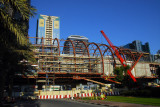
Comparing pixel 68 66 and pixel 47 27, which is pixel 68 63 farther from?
pixel 47 27

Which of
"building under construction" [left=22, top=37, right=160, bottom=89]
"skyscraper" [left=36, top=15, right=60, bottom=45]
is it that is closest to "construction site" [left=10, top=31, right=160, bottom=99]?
"building under construction" [left=22, top=37, right=160, bottom=89]

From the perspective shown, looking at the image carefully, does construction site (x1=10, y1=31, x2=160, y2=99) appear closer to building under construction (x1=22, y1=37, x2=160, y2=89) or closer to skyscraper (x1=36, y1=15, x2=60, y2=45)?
building under construction (x1=22, y1=37, x2=160, y2=89)

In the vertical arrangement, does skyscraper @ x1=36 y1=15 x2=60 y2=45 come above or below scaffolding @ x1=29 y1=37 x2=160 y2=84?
above

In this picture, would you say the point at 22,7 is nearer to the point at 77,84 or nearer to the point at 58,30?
the point at 77,84

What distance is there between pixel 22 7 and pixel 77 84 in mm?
48976

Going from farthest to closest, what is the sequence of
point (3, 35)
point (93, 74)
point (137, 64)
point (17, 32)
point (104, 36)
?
point (104, 36) < point (137, 64) < point (93, 74) < point (3, 35) < point (17, 32)

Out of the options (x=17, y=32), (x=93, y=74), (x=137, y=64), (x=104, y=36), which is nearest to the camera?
(x=17, y=32)

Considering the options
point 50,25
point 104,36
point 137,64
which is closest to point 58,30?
point 50,25

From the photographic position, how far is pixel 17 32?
6984 millimetres

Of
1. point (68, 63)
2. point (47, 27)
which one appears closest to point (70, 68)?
point (68, 63)

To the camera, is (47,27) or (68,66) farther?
(47,27)

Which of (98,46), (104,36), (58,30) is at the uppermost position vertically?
(58,30)

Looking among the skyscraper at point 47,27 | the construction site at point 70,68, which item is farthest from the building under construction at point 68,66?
the skyscraper at point 47,27

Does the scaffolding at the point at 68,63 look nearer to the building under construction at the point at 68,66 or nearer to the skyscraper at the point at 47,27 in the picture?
the building under construction at the point at 68,66
